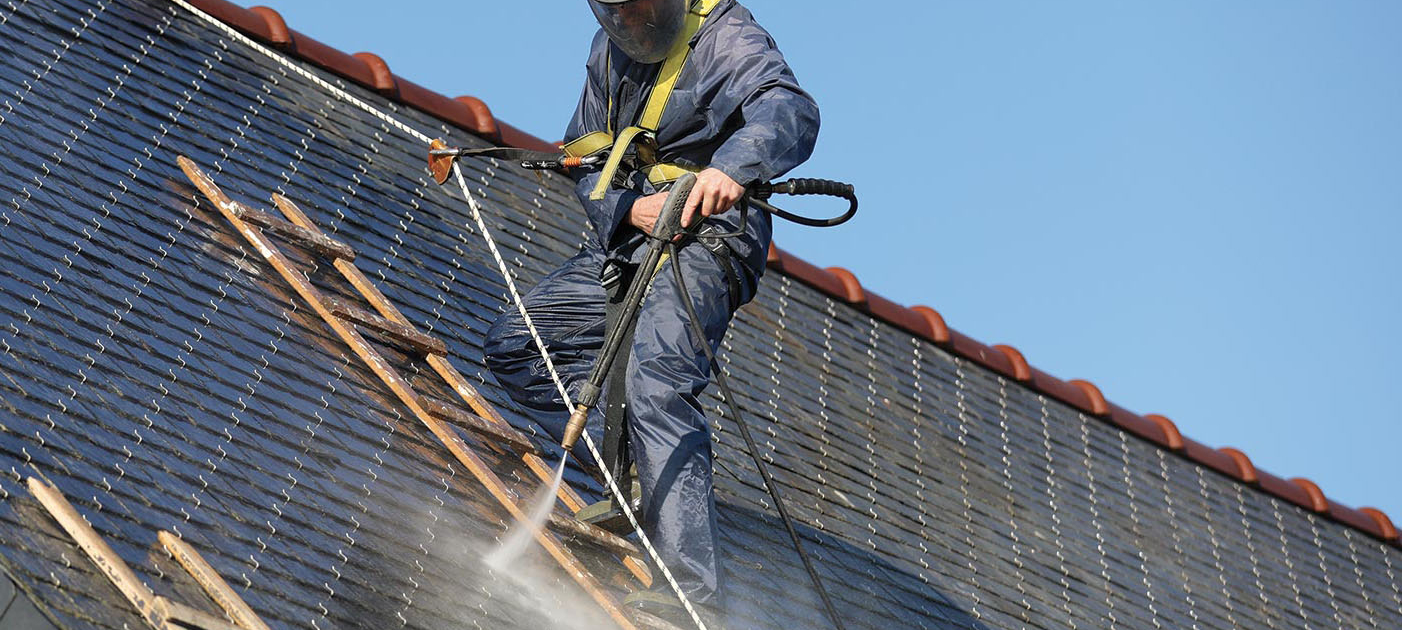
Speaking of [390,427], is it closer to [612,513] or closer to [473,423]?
[473,423]

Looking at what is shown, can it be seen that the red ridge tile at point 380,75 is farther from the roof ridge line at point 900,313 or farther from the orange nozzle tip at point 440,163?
the orange nozzle tip at point 440,163

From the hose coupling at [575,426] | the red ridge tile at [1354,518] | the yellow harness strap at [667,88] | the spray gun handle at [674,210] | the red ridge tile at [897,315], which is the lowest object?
the hose coupling at [575,426]

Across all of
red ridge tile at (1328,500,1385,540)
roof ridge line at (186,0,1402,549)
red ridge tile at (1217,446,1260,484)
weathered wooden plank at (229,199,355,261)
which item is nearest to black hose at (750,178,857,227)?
weathered wooden plank at (229,199,355,261)

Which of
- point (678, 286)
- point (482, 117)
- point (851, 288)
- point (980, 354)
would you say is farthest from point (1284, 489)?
point (678, 286)

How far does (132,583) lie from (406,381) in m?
1.91

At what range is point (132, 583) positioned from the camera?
3779 mm

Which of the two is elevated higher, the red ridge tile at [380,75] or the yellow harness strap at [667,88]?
the red ridge tile at [380,75]

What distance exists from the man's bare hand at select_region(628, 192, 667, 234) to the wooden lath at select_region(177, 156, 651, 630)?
0.86 m

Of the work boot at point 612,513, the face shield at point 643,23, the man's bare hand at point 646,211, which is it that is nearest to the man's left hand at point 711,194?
the man's bare hand at point 646,211

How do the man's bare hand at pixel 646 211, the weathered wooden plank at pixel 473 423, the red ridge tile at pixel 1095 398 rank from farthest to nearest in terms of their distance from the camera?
the red ridge tile at pixel 1095 398 < the weathered wooden plank at pixel 473 423 < the man's bare hand at pixel 646 211

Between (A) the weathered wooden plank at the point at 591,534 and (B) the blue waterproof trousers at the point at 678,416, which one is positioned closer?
(B) the blue waterproof trousers at the point at 678,416

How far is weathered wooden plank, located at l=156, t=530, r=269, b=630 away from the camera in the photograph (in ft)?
12.7

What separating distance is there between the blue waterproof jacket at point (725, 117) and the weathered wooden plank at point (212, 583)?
1.73 meters

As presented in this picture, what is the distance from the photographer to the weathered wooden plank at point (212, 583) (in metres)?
3.88
